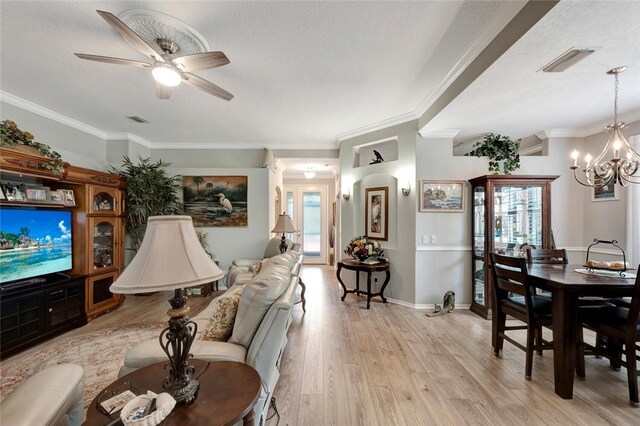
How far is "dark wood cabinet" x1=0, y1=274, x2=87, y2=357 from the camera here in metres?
2.63

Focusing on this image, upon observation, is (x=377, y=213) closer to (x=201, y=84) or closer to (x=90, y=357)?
(x=201, y=84)

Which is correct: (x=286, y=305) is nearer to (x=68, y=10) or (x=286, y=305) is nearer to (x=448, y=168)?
(x=68, y=10)

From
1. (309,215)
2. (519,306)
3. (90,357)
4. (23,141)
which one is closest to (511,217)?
(519,306)

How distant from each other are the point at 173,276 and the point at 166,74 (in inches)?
74.3

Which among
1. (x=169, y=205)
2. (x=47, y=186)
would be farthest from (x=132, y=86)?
(x=169, y=205)

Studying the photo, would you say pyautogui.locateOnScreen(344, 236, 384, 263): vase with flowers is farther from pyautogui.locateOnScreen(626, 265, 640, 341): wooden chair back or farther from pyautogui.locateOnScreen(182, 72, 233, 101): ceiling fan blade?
pyautogui.locateOnScreen(182, 72, 233, 101): ceiling fan blade

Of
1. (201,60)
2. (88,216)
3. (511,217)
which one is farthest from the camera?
(511,217)

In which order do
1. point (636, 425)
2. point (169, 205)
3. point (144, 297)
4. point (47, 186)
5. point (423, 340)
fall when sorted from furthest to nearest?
point (169, 205), point (144, 297), point (47, 186), point (423, 340), point (636, 425)

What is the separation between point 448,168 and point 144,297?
5.46 m

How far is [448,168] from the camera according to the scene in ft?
13.2

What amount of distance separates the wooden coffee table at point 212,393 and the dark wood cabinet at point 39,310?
2526mm

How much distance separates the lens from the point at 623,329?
1980mm

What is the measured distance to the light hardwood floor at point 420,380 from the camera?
1884 millimetres

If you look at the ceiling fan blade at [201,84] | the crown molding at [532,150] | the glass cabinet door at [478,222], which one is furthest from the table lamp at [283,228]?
the crown molding at [532,150]
